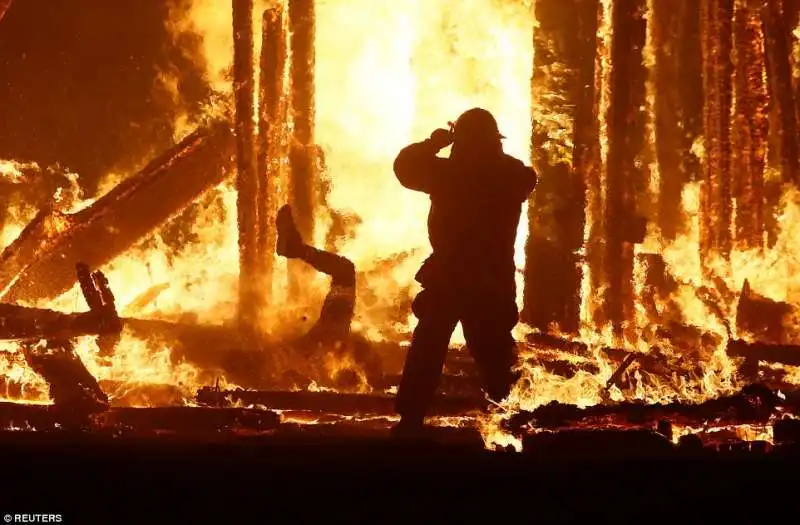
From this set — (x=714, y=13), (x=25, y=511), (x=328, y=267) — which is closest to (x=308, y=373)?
(x=328, y=267)

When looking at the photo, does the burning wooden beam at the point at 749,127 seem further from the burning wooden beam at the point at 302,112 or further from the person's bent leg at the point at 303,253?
the burning wooden beam at the point at 302,112

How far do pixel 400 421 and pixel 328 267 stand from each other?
1.31m

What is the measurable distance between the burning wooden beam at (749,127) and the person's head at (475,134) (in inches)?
96.7

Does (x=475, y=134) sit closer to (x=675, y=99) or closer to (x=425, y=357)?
(x=425, y=357)

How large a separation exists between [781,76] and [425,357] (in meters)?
3.58

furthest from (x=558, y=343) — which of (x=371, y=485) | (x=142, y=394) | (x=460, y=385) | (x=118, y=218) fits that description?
(x=118, y=218)

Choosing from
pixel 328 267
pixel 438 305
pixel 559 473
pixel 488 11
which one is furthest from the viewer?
pixel 488 11

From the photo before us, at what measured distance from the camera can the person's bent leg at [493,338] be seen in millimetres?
3902

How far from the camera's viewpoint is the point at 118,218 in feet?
17.6

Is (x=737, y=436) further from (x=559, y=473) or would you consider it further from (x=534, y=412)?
(x=559, y=473)

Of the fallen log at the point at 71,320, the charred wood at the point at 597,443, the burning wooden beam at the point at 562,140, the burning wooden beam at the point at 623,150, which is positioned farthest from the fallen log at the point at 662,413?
the fallen log at the point at 71,320

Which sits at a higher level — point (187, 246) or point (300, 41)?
point (300, 41)

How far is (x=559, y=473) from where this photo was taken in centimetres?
279

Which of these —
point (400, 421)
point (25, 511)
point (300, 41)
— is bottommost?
point (25, 511)
